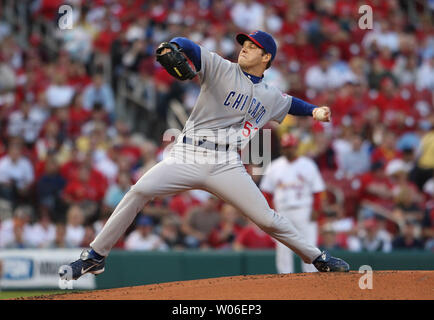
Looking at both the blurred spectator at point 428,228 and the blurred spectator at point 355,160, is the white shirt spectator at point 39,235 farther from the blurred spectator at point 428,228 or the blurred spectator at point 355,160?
the blurred spectator at point 428,228

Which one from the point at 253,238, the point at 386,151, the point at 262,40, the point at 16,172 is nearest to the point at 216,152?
the point at 262,40

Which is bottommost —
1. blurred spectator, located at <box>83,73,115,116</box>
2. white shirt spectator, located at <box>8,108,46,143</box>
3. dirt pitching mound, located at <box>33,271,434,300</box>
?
dirt pitching mound, located at <box>33,271,434,300</box>

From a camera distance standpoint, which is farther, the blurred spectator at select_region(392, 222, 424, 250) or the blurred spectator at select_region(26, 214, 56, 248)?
the blurred spectator at select_region(26, 214, 56, 248)

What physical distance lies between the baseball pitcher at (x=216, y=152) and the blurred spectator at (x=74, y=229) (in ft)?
14.6

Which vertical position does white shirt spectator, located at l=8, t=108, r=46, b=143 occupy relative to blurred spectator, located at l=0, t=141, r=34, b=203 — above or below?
above

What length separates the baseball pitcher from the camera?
16.6 feet

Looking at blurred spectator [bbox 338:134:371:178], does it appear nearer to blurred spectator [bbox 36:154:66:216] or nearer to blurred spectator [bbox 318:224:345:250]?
blurred spectator [bbox 318:224:345:250]

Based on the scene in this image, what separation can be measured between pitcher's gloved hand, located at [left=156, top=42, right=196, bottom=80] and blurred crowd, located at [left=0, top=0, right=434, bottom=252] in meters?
4.99

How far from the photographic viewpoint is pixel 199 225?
32.2ft

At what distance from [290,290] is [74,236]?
5.45 m

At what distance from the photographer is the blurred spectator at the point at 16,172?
1052 centimetres

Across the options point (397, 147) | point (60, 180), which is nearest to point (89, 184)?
point (60, 180)

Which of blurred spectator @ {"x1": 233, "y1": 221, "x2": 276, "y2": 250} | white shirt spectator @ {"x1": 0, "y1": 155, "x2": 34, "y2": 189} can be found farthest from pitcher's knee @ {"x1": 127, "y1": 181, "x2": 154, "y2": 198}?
white shirt spectator @ {"x1": 0, "y1": 155, "x2": 34, "y2": 189}
